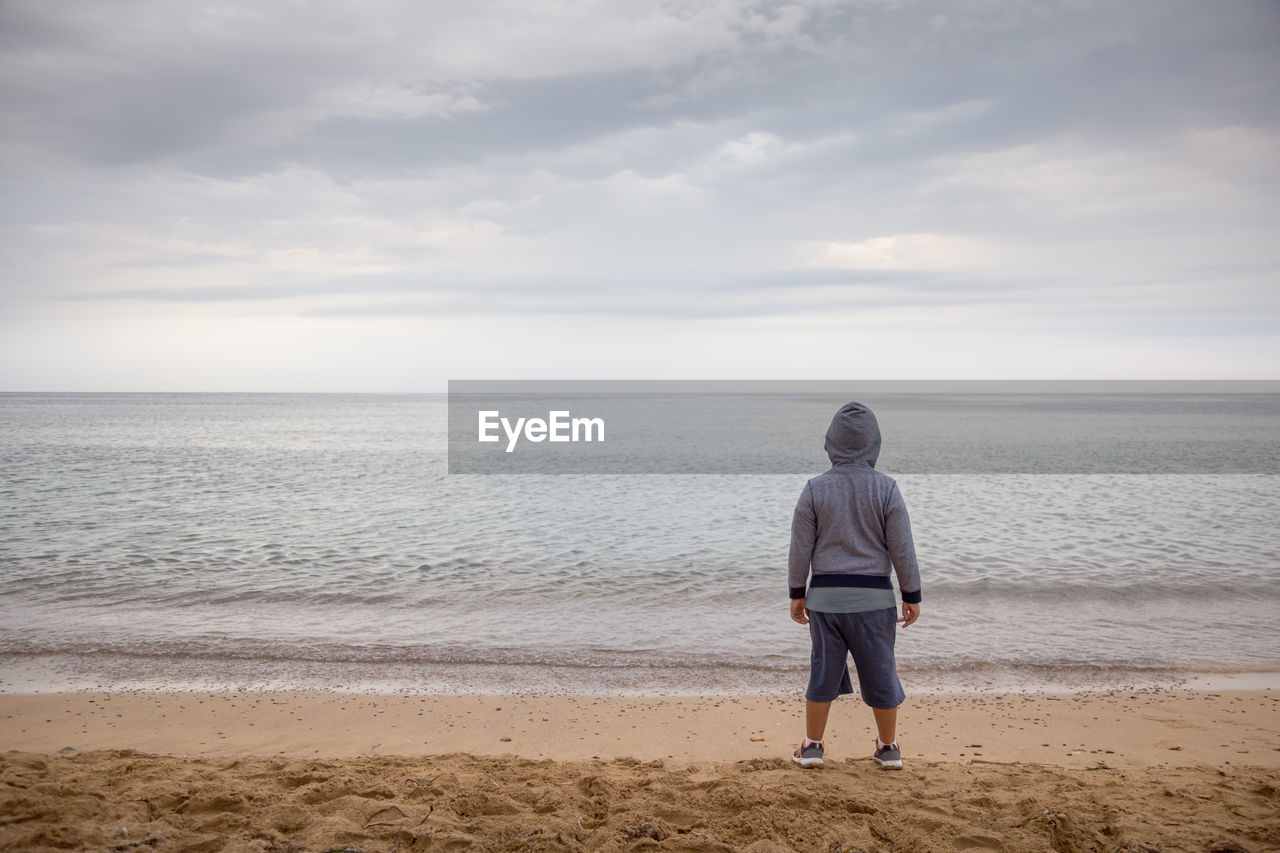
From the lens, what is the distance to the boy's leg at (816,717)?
4578 millimetres

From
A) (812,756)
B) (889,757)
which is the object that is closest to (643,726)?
(812,756)

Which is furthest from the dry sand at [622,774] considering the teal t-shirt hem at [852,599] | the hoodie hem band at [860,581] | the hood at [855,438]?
the hood at [855,438]

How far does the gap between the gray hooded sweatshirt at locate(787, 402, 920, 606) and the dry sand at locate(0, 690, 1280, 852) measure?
118 cm

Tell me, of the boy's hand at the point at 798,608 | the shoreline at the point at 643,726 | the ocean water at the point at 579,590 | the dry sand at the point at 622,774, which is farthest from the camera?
the ocean water at the point at 579,590

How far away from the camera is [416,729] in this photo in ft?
19.5

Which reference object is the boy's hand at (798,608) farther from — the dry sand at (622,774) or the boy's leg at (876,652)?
the dry sand at (622,774)

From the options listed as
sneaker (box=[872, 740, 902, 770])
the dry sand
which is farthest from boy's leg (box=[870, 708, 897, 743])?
the dry sand

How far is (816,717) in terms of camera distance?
463 cm

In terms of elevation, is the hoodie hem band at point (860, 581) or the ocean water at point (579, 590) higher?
the hoodie hem band at point (860, 581)

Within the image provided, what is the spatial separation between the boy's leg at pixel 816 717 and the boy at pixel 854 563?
0.05 meters

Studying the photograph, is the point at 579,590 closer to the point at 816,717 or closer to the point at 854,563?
the point at 816,717

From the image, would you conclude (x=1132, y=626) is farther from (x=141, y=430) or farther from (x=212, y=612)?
(x=141, y=430)

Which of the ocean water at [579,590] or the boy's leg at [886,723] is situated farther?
the ocean water at [579,590]

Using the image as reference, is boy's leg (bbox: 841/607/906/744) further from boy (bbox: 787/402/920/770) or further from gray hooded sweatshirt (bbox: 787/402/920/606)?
gray hooded sweatshirt (bbox: 787/402/920/606)
